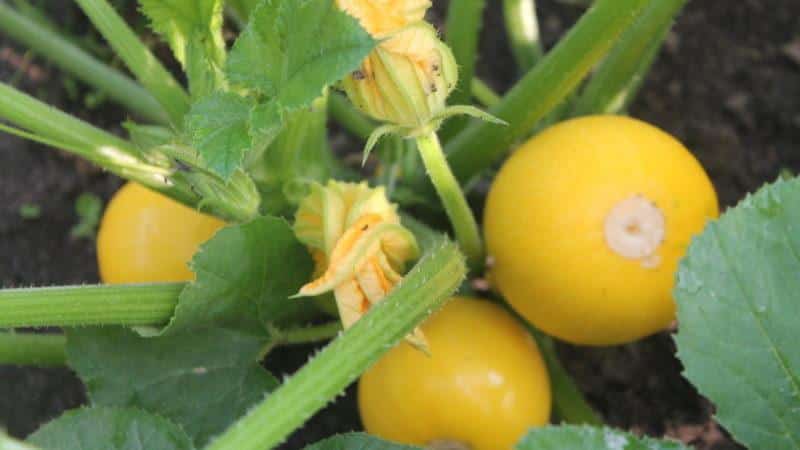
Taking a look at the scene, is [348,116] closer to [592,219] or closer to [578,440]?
[592,219]

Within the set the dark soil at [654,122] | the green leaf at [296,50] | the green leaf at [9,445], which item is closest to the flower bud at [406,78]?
the green leaf at [296,50]

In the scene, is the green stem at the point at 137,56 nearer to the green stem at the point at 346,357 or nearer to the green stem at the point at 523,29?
the green stem at the point at 346,357

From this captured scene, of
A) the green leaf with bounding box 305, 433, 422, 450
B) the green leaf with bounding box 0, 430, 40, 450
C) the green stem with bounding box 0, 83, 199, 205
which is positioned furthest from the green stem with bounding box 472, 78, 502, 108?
the green leaf with bounding box 0, 430, 40, 450

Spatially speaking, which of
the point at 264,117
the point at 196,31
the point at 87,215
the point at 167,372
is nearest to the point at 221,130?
the point at 264,117

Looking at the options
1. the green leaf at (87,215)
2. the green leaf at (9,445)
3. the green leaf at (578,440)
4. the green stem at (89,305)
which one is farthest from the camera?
the green leaf at (87,215)

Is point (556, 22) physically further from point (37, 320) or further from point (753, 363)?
point (37, 320)
